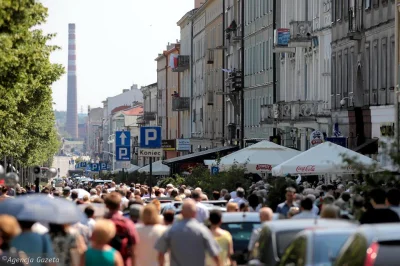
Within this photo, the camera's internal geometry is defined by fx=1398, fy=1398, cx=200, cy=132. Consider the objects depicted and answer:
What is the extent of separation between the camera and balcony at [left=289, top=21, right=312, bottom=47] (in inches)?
2153

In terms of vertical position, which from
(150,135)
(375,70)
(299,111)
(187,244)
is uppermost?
(375,70)

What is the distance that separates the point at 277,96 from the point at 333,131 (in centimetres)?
1556

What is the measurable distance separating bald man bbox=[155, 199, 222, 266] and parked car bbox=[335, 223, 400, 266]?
3.00 metres

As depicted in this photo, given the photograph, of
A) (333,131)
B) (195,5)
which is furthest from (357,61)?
(195,5)

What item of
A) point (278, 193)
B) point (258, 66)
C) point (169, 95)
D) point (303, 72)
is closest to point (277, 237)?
point (278, 193)

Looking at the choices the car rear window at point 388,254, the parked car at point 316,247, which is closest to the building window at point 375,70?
the parked car at point 316,247

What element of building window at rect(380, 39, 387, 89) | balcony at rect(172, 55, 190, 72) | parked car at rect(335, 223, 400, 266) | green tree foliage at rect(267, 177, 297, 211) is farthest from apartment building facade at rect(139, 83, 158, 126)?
parked car at rect(335, 223, 400, 266)

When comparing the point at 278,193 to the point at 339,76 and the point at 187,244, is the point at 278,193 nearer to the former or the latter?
the point at 187,244

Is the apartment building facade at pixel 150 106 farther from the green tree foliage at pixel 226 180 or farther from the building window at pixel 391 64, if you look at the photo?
the building window at pixel 391 64

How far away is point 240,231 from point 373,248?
7.66m

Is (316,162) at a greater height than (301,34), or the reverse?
(301,34)

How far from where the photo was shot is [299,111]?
54062 mm

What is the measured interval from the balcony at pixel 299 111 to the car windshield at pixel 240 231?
102ft

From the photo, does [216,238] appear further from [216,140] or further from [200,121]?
[200,121]
